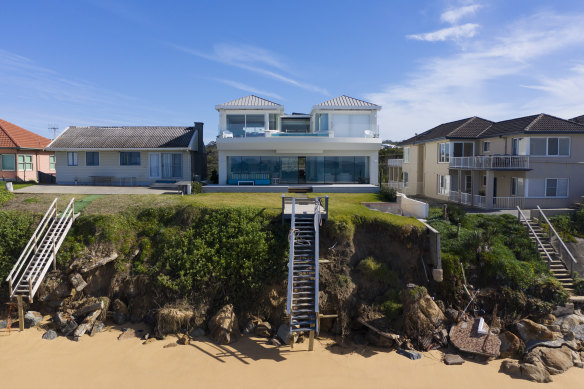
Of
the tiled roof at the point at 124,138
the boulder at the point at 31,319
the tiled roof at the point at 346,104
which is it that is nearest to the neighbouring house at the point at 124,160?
the tiled roof at the point at 124,138

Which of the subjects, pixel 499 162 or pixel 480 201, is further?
pixel 480 201

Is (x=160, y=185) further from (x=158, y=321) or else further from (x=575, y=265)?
(x=575, y=265)

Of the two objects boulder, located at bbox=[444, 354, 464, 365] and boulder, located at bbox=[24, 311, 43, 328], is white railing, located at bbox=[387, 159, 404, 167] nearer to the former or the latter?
boulder, located at bbox=[444, 354, 464, 365]

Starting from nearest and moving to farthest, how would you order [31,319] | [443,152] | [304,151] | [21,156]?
[31,319]
[304,151]
[443,152]
[21,156]

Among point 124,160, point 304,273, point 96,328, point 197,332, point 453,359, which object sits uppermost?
point 124,160

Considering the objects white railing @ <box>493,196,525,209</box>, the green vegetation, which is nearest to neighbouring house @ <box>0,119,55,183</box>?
the green vegetation

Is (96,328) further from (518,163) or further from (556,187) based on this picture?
(556,187)

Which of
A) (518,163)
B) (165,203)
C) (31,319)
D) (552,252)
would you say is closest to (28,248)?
(31,319)
